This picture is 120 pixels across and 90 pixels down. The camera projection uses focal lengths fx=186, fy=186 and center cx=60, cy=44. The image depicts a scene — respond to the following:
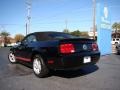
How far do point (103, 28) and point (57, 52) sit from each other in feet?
28.4

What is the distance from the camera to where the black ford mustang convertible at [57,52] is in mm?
5188

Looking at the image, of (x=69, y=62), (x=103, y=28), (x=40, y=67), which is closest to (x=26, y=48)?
(x=40, y=67)

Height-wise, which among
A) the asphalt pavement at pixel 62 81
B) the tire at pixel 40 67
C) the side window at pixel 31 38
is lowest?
the asphalt pavement at pixel 62 81

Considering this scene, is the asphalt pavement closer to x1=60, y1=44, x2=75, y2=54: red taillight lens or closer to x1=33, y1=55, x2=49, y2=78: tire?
x1=33, y1=55, x2=49, y2=78: tire

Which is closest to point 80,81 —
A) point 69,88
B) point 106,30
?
point 69,88

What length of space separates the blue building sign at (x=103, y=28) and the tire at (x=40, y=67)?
7386 mm

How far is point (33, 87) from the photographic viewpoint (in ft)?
16.0

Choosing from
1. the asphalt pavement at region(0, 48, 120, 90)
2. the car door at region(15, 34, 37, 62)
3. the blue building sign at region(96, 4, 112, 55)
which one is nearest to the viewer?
the asphalt pavement at region(0, 48, 120, 90)

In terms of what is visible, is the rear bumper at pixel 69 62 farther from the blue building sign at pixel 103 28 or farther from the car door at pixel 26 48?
the blue building sign at pixel 103 28

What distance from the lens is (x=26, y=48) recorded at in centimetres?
697

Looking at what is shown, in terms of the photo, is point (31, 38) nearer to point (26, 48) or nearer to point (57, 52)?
point (26, 48)

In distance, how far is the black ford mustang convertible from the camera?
5.19m

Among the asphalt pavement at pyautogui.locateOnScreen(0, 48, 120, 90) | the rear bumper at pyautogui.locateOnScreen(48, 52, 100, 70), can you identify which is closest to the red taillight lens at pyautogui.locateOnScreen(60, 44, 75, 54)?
the rear bumper at pyautogui.locateOnScreen(48, 52, 100, 70)

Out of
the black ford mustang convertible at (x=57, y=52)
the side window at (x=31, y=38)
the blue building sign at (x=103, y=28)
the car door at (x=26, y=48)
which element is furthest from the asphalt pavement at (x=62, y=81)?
the blue building sign at (x=103, y=28)
